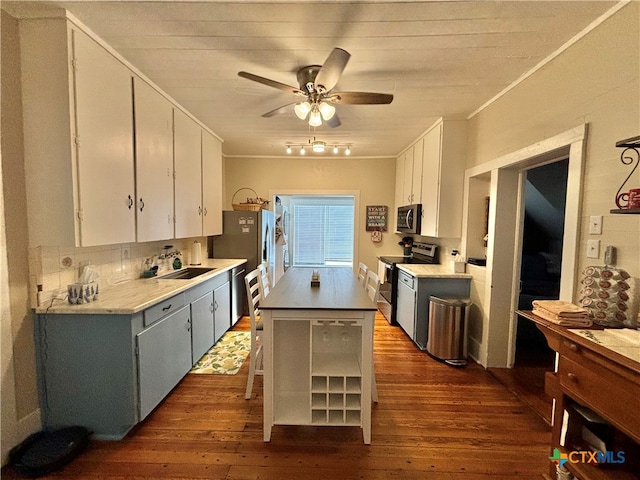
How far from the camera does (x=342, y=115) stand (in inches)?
123

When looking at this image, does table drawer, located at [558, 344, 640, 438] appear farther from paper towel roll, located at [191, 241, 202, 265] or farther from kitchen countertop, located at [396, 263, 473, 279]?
paper towel roll, located at [191, 241, 202, 265]

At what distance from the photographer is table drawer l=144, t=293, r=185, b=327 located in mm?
1980

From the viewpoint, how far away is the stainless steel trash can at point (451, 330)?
114 inches

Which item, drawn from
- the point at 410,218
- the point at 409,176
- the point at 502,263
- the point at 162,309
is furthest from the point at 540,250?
the point at 162,309

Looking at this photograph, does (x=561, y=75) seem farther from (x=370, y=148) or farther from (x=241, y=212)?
(x=241, y=212)

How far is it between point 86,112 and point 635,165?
3.10 m

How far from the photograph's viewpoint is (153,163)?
98.1 inches

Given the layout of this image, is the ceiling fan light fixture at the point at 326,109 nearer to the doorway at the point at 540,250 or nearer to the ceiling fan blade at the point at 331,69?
the ceiling fan blade at the point at 331,69

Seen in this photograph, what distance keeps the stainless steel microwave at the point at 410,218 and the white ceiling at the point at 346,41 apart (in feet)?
4.70

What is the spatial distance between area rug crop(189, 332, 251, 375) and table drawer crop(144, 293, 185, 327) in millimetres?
771

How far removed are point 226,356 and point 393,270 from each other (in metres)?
2.33

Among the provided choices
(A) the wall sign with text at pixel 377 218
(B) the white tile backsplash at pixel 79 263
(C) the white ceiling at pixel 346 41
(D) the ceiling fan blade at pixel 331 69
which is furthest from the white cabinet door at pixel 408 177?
(B) the white tile backsplash at pixel 79 263

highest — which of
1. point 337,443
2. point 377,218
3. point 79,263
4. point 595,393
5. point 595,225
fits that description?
point 377,218

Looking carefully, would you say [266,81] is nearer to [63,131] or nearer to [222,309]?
[63,131]
